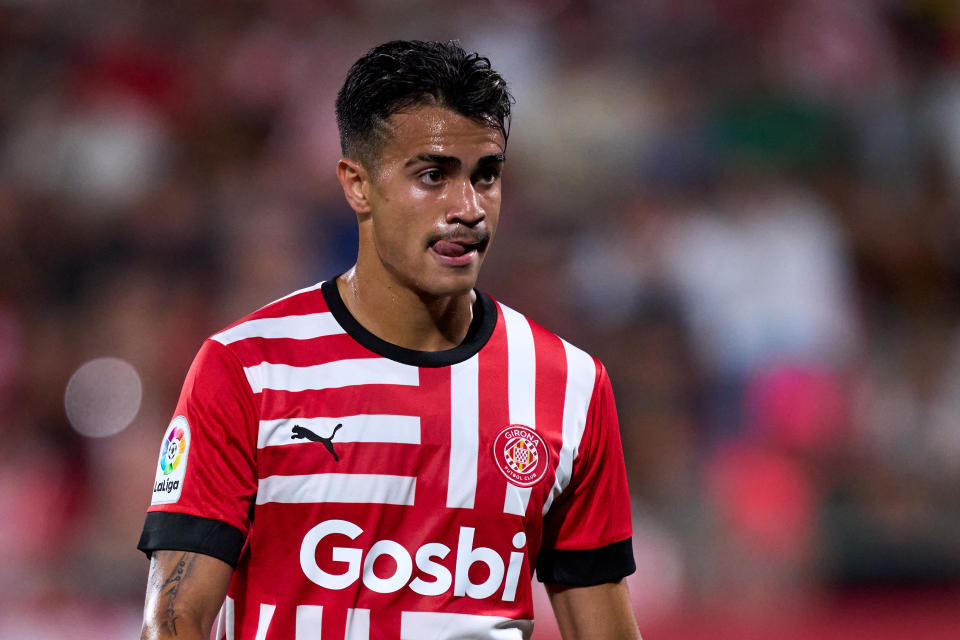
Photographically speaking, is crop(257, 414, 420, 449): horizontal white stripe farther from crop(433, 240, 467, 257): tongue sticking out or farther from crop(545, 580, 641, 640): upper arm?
crop(545, 580, 641, 640): upper arm

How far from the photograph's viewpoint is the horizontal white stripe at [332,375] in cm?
246

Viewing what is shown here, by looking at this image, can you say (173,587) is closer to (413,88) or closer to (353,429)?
(353,429)

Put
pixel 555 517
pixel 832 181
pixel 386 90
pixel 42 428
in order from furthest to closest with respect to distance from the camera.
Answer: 1. pixel 832 181
2. pixel 42 428
3. pixel 555 517
4. pixel 386 90

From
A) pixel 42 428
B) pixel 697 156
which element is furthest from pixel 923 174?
pixel 42 428

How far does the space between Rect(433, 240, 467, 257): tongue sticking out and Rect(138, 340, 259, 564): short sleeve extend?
0.48 metres

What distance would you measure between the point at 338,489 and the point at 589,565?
0.63 m

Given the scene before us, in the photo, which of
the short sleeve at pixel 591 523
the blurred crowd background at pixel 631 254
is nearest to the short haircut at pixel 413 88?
the short sleeve at pixel 591 523

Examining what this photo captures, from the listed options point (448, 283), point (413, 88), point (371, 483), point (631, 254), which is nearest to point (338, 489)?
point (371, 483)

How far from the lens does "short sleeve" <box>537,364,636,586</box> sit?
2678 mm

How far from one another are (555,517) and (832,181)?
4.91 meters

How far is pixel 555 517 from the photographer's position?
270cm

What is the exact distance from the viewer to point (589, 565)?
A: 8.79ft

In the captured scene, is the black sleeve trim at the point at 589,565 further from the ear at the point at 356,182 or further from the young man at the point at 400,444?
the ear at the point at 356,182

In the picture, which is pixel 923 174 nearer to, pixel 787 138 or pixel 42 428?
pixel 787 138
